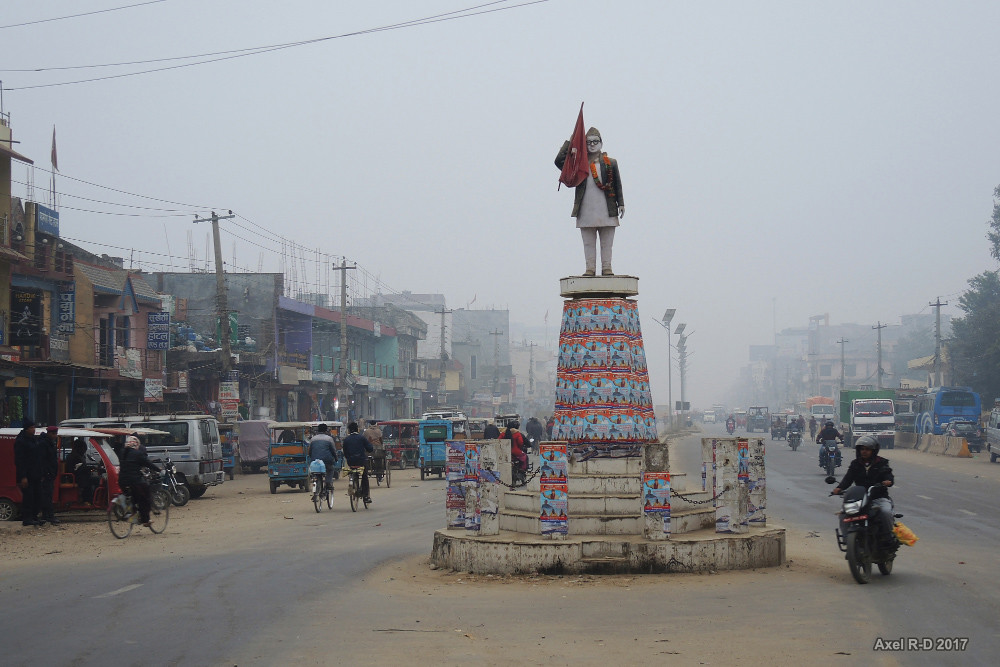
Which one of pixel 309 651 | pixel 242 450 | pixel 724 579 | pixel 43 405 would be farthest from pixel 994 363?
pixel 309 651

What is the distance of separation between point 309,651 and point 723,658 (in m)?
3.06

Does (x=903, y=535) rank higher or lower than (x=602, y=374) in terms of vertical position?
lower

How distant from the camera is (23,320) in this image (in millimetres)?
31969

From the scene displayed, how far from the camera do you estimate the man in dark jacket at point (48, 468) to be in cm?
1816

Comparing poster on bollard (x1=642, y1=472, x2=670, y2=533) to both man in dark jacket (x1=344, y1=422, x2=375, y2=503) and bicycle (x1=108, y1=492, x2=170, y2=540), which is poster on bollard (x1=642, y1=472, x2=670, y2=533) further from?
man in dark jacket (x1=344, y1=422, x2=375, y2=503)

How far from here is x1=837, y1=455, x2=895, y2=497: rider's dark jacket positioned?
11.0m

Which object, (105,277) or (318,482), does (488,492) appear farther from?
(105,277)

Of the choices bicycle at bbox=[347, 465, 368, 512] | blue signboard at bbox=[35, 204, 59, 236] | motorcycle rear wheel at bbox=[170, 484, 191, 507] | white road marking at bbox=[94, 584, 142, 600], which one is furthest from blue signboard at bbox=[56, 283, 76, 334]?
white road marking at bbox=[94, 584, 142, 600]

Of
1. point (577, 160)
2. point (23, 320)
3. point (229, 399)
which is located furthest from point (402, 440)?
point (577, 160)

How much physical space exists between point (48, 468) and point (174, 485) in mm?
5527

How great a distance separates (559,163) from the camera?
49.0 ft

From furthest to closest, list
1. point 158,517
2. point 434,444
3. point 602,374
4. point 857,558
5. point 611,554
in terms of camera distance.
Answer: point 434,444 → point 158,517 → point 602,374 → point 611,554 → point 857,558

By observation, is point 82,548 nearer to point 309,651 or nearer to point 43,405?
point 309,651

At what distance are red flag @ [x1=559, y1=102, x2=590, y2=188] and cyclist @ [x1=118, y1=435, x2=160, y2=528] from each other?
8.36 metres
